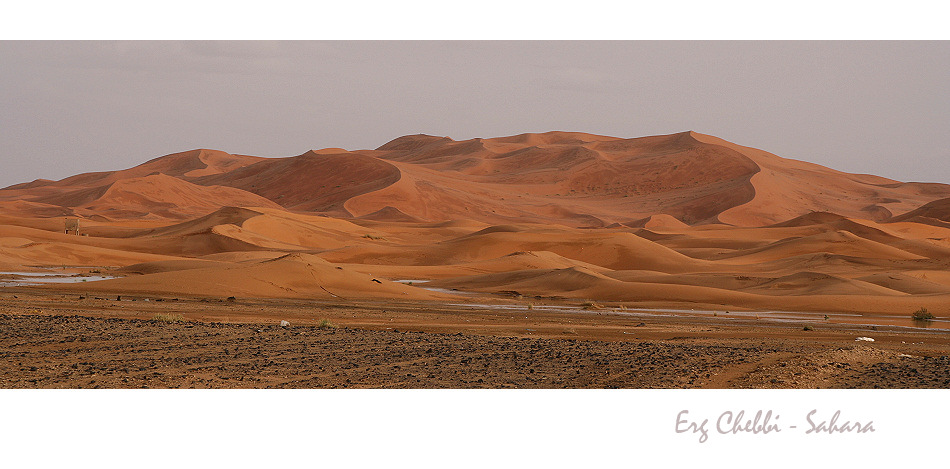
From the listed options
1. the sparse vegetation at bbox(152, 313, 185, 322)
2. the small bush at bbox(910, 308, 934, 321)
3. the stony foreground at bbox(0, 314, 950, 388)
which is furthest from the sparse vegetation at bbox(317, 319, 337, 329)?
the small bush at bbox(910, 308, 934, 321)

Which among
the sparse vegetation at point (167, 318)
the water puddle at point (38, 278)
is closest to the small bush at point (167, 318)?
the sparse vegetation at point (167, 318)

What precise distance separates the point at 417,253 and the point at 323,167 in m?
74.1

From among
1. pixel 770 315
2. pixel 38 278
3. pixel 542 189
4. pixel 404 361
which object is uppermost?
pixel 542 189

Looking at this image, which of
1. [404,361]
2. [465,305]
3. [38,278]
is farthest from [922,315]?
[38,278]

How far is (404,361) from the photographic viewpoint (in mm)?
13352

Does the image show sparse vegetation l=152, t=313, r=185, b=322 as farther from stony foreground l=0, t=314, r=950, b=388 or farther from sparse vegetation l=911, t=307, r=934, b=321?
sparse vegetation l=911, t=307, r=934, b=321

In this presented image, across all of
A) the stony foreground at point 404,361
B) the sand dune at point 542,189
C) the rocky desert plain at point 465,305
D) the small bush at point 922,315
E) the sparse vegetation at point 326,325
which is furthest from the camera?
the sand dune at point 542,189

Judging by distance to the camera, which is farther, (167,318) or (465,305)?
(465,305)

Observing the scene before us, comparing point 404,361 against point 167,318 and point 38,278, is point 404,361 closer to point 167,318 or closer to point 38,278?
point 167,318

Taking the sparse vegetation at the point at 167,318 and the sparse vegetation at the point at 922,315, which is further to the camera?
the sparse vegetation at the point at 922,315

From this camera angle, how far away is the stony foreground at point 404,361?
11680mm

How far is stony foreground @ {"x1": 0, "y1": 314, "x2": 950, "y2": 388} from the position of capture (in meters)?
11.7

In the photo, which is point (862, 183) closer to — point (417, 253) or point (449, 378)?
point (417, 253)

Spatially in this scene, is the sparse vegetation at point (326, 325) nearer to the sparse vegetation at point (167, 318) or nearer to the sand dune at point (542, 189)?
the sparse vegetation at point (167, 318)
